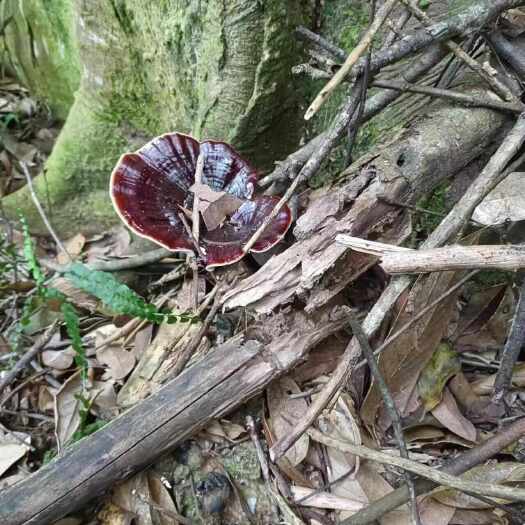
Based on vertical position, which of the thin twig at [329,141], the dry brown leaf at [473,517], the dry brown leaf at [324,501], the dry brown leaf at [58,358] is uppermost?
Answer: the thin twig at [329,141]

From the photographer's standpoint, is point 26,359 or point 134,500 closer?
point 134,500

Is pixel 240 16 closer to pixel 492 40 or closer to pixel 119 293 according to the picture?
pixel 492 40

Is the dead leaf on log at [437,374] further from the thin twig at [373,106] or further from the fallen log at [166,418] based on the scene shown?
the thin twig at [373,106]

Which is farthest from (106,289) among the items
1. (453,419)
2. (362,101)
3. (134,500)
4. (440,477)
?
(453,419)

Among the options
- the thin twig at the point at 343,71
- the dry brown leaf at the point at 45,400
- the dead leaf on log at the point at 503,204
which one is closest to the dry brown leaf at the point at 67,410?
the dry brown leaf at the point at 45,400

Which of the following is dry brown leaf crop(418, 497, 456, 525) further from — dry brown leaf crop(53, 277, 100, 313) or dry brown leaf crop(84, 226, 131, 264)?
dry brown leaf crop(84, 226, 131, 264)

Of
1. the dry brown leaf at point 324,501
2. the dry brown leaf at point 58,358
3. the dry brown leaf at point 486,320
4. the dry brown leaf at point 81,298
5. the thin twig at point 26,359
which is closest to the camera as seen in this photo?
the dry brown leaf at point 324,501

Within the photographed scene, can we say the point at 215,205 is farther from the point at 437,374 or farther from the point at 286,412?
the point at 437,374
